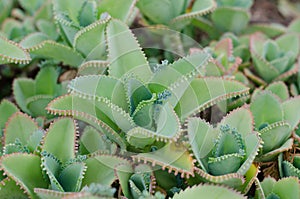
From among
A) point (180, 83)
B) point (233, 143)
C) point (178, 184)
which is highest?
point (180, 83)

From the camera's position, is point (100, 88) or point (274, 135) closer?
point (100, 88)

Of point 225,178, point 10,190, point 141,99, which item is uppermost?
point 141,99

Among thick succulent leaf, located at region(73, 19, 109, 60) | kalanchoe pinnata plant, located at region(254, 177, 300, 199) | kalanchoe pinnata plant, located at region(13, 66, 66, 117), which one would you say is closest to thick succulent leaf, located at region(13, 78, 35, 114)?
kalanchoe pinnata plant, located at region(13, 66, 66, 117)

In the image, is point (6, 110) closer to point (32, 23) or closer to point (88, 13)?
point (88, 13)

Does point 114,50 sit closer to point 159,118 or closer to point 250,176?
point 159,118

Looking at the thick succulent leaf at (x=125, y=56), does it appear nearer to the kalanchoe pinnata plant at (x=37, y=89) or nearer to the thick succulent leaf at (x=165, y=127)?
the thick succulent leaf at (x=165, y=127)

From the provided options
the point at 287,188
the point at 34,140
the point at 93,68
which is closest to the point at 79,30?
the point at 93,68

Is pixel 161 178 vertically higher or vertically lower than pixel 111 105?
lower

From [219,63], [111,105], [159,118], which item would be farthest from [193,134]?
[219,63]
